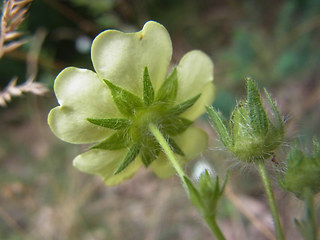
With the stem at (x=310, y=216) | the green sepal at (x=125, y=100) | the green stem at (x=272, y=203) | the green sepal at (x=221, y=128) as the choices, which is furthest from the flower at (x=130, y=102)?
the stem at (x=310, y=216)

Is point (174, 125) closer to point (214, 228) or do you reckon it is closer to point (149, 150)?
point (149, 150)

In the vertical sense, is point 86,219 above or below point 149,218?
above

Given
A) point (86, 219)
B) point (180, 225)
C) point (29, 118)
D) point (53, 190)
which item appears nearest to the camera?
point (180, 225)

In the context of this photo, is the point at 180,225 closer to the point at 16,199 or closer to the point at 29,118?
the point at 16,199

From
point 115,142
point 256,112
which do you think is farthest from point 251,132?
point 115,142

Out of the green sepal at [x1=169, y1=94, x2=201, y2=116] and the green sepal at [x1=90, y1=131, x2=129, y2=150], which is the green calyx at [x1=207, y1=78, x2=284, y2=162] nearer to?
the green sepal at [x1=169, y1=94, x2=201, y2=116]

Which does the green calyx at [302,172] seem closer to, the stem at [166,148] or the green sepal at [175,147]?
the stem at [166,148]

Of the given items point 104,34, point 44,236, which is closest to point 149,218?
point 44,236

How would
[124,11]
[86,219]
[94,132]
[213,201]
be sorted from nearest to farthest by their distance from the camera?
Result: [213,201] < [94,132] < [86,219] < [124,11]
